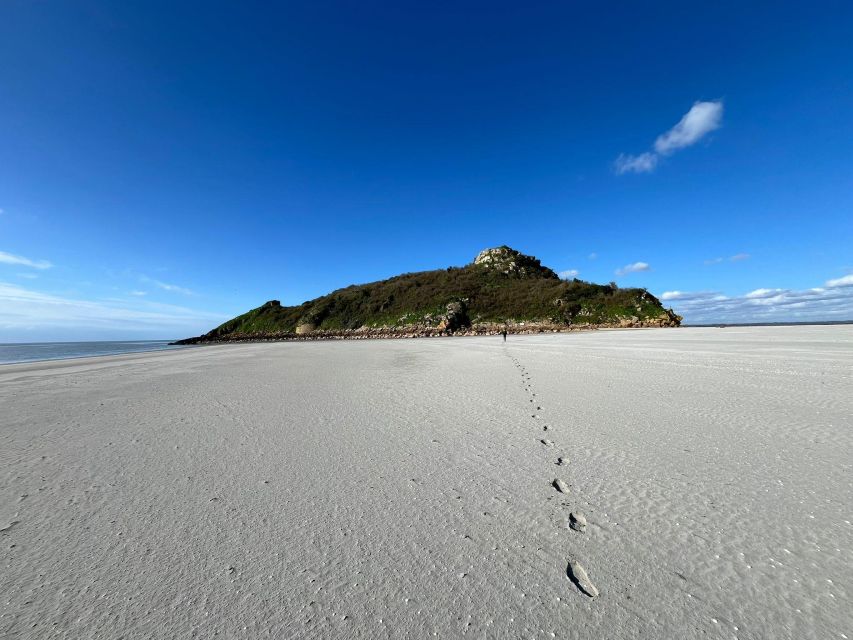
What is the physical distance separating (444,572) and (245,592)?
920 millimetres

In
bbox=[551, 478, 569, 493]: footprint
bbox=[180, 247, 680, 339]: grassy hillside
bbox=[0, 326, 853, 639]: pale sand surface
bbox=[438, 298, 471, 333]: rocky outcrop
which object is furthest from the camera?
bbox=[438, 298, 471, 333]: rocky outcrop

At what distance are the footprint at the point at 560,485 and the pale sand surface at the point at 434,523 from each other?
0.07 m

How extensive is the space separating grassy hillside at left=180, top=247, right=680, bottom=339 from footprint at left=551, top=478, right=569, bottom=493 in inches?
1855

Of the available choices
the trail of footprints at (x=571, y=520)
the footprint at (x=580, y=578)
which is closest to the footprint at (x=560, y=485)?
the trail of footprints at (x=571, y=520)

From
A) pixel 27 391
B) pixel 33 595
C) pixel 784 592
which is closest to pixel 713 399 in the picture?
pixel 784 592

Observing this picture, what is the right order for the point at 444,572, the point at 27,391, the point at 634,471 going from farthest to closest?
the point at 27,391
the point at 634,471
the point at 444,572

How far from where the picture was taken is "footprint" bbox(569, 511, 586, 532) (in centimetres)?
219

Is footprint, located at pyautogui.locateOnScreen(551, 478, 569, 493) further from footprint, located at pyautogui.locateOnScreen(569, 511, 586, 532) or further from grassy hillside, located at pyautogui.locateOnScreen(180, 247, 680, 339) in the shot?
grassy hillside, located at pyautogui.locateOnScreen(180, 247, 680, 339)

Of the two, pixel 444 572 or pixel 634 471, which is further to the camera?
pixel 634 471

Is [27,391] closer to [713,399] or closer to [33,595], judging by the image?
[33,595]

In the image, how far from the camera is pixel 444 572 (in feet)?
5.96

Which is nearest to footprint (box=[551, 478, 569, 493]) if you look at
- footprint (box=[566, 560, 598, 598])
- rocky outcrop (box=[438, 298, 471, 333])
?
footprint (box=[566, 560, 598, 598])

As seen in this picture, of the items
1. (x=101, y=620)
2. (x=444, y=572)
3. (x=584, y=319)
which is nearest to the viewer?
(x=101, y=620)

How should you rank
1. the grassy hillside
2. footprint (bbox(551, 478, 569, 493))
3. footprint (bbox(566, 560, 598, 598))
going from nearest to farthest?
footprint (bbox(566, 560, 598, 598)) → footprint (bbox(551, 478, 569, 493)) → the grassy hillside
